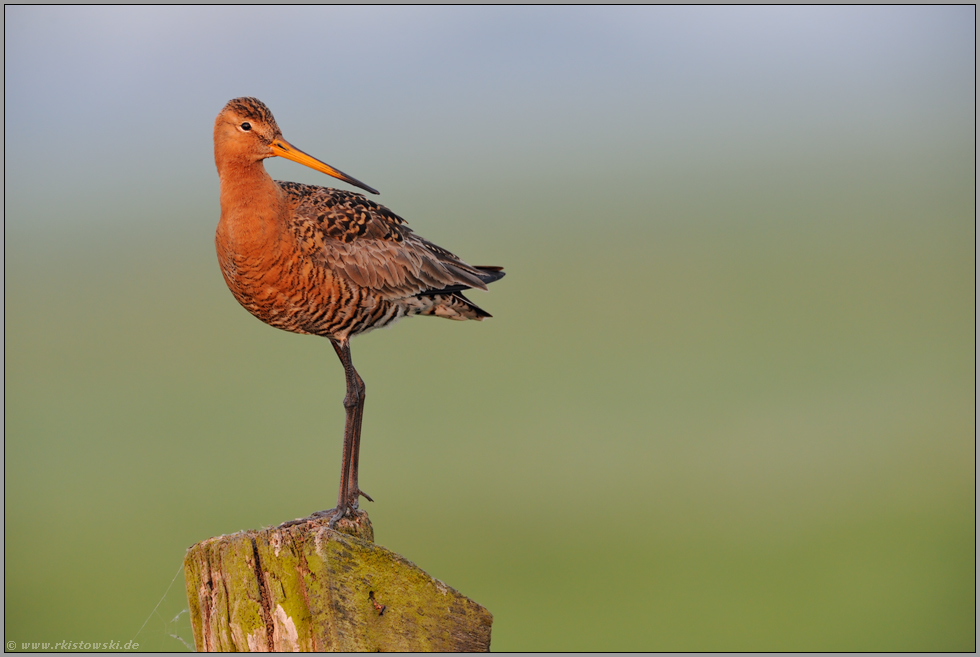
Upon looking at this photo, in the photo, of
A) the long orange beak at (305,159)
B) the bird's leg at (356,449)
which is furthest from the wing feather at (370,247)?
the bird's leg at (356,449)

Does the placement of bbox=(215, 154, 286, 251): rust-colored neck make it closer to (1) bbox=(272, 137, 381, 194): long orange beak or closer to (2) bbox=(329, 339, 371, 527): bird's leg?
(1) bbox=(272, 137, 381, 194): long orange beak

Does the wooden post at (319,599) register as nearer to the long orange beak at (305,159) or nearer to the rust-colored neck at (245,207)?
the rust-colored neck at (245,207)

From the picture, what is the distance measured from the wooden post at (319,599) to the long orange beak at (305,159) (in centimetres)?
260

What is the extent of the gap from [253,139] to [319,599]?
335 cm

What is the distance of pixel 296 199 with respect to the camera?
6.51 meters

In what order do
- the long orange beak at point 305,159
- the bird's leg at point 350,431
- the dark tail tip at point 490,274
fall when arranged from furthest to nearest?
the dark tail tip at point 490,274, the bird's leg at point 350,431, the long orange beak at point 305,159

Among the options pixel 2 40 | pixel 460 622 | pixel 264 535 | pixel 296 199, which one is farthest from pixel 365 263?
pixel 2 40

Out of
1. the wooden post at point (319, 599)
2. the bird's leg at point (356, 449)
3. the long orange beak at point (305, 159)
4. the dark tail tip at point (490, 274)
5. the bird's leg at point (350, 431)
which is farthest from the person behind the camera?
the dark tail tip at point (490, 274)

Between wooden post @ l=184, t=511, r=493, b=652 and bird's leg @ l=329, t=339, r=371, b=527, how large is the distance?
5.73 ft

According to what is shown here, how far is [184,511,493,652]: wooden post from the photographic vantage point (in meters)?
4.18

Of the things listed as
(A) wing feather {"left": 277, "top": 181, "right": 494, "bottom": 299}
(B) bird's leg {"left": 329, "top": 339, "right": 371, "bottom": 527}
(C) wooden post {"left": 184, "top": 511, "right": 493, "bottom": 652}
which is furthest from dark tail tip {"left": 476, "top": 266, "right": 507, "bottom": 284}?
(C) wooden post {"left": 184, "top": 511, "right": 493, "bottom": 652}

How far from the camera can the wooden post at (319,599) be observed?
13.7 feet

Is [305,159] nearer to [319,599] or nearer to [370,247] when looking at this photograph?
[370,247]

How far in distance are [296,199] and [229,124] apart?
792mm
